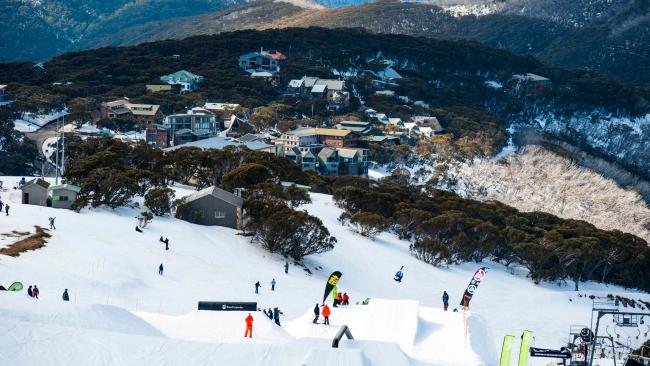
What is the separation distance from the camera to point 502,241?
173 ft

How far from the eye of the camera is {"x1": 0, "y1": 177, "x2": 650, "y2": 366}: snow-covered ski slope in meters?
22.8

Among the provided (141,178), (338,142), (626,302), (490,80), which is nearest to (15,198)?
(141,178)

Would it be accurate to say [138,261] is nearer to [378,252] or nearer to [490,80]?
[378,252]

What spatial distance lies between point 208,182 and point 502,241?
1758 centimetres

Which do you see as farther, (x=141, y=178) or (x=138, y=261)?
(x=141, y=178)

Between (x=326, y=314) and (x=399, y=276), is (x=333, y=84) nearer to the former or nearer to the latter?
(x=399, y=276)

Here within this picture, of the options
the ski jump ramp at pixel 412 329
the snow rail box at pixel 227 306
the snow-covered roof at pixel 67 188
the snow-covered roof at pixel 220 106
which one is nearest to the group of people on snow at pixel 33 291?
the snow rail box at pixel 227 306

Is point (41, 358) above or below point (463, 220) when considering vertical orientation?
above

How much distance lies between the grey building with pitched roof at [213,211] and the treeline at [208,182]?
388mm

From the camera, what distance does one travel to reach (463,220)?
53.4 meters

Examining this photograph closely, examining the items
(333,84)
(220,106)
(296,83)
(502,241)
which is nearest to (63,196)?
(502,241)

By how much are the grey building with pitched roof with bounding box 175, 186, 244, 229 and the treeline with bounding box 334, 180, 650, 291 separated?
7117 millimetres

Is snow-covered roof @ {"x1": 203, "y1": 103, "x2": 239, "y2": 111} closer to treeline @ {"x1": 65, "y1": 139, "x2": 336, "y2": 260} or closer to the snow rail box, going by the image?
treeline @ {"x1": 65, "y1": 139, "x2": 336, "y2": 260}

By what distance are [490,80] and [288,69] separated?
31277 millimetres
